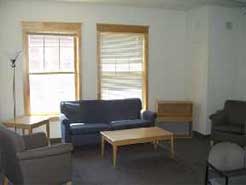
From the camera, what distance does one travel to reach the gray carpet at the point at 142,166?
414cm

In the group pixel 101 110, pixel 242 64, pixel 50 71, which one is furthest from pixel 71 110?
pixel 242 64

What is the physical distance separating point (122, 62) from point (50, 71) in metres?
1.50

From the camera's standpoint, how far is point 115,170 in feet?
14.9

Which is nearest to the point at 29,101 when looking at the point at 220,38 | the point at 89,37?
the point at 89,37

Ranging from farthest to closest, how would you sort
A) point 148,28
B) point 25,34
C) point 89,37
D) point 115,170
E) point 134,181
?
point 148,28 → point 89,37 → point 25,34 → point 115,170 → point 134,181

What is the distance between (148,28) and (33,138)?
3.54m

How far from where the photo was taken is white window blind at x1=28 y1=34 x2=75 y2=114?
19.3ft

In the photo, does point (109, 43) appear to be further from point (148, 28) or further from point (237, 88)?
point (237, 88)

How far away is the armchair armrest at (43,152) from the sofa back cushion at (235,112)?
340cm

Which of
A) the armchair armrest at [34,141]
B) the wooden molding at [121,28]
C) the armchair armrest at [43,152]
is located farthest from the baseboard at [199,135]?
the armchair armrest at [43,152]

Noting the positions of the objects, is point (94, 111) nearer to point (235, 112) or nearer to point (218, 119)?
point (218, 119)

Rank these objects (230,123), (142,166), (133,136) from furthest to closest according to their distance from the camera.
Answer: (230,123)
(133,136)
(142,166)

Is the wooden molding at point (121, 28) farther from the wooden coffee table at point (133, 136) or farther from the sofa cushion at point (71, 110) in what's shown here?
the wooden coffee table at point (133, 136)

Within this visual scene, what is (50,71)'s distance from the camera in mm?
5992
